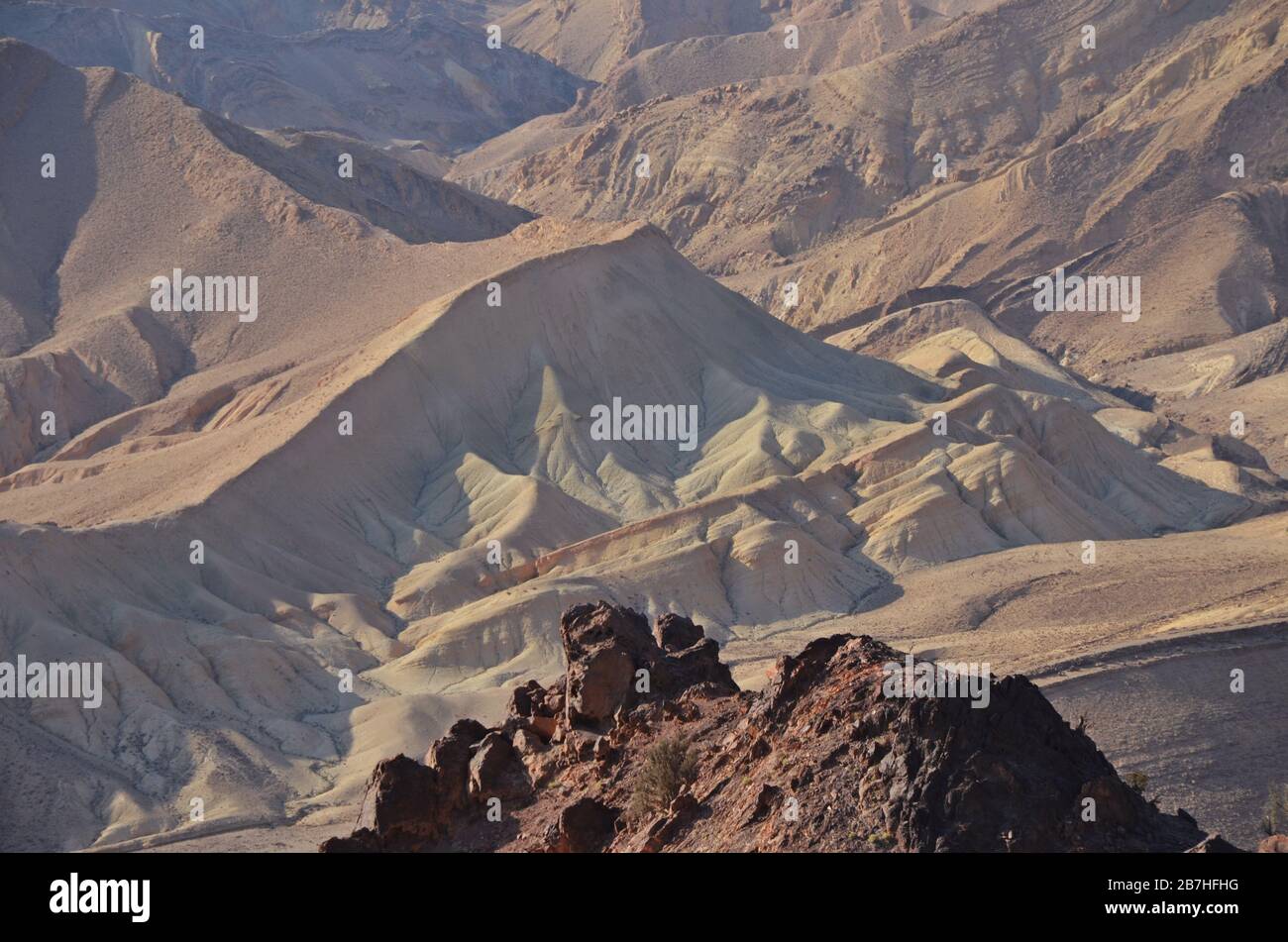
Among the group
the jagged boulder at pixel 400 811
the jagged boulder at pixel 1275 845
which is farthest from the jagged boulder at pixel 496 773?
the jagged boulder at pixel 1275 845

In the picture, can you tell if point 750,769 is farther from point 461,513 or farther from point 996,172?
point 996,172

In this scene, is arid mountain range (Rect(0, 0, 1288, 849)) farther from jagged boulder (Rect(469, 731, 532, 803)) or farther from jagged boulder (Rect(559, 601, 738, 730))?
jagged boulder (Rect(559, 601, 738, 730))

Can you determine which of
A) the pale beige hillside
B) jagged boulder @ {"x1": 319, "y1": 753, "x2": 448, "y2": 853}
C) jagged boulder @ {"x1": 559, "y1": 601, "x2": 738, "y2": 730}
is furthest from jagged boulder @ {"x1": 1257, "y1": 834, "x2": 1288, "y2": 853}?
the pale beige hillside

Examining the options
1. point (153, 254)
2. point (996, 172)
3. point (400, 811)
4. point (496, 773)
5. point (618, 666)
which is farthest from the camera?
point (996, 172)

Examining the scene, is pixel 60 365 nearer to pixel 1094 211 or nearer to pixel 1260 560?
pixel 1260 560

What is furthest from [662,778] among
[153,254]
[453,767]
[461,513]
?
[153,254]

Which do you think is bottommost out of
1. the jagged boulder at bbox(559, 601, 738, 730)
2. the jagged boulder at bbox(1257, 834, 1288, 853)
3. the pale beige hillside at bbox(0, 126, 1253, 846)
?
the jagged boulder at bbox(1257, 834, 1288, 853)

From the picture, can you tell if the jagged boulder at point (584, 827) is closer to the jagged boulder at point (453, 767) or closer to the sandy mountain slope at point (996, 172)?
the jagged boulder at point (453, 767)
